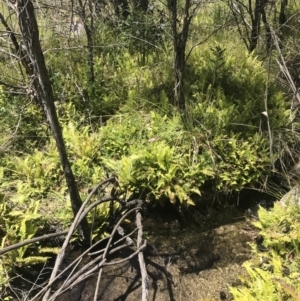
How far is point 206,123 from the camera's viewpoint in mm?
6691

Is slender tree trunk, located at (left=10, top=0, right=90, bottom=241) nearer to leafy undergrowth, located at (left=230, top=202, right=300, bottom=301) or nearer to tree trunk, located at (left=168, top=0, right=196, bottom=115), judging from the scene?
leafy undergrowth, located at (left=230, top=202, right=300, bottom=301)

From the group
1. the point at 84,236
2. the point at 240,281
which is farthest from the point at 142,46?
the point at 240,281

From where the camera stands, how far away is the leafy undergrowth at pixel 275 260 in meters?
4.20

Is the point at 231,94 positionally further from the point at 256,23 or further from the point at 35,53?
the point at 35,53

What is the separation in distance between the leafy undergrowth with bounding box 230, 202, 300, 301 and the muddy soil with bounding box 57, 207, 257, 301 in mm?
289

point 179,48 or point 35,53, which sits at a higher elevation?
point 35,53

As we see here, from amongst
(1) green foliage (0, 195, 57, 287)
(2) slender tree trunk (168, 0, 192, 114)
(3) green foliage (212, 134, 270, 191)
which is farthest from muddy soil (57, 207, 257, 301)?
(2) slender tree trunk (168, 0, 192, 114)

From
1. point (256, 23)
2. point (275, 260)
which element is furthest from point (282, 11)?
point (275, 260)

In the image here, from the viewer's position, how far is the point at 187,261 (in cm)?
533

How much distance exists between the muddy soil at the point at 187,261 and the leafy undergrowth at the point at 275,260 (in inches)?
11.4

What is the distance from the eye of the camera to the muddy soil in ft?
16.0

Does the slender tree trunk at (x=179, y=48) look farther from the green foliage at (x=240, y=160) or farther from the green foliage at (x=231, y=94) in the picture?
the green foliage at (x=240, y=160)

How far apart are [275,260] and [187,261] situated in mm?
1253

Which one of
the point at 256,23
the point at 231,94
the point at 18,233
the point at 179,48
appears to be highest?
the point at 256,23
